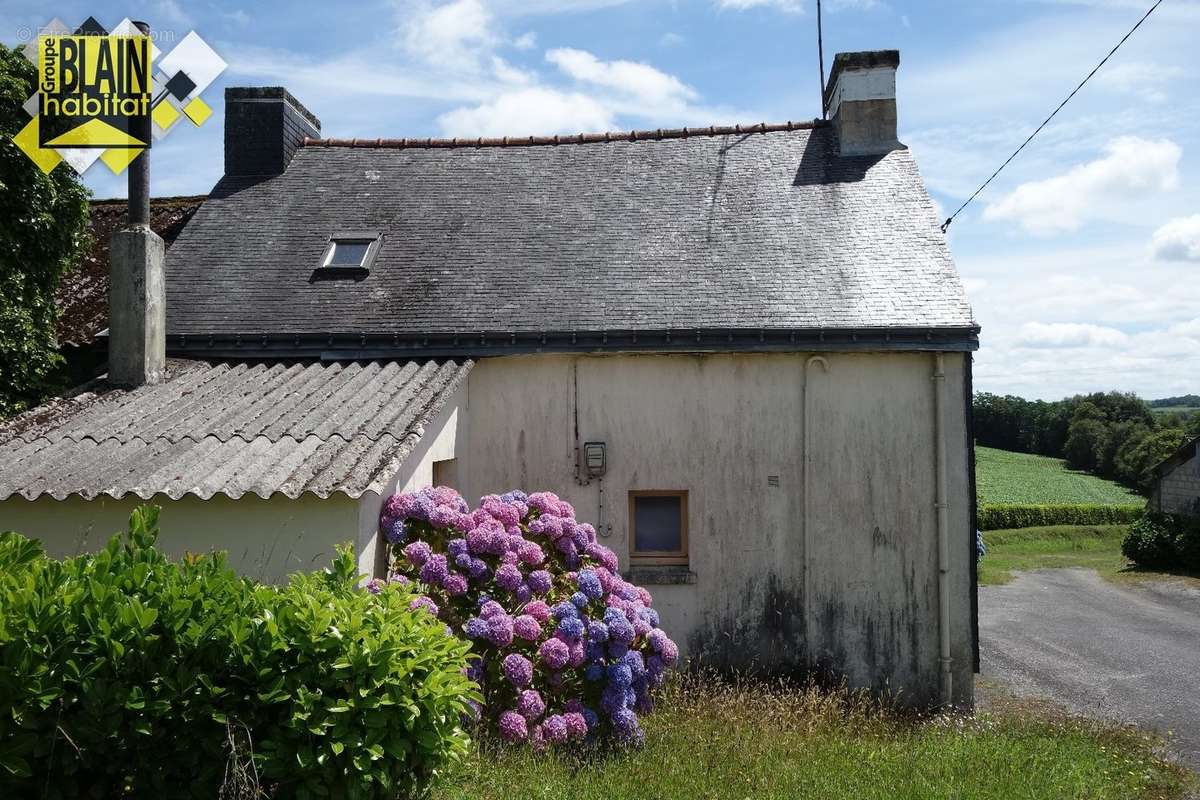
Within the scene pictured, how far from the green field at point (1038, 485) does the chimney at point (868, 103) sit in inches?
1085

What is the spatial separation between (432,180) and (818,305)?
228 inches

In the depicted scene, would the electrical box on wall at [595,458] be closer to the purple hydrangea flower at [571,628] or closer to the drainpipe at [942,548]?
the purple hydrangea flower at [571,628]

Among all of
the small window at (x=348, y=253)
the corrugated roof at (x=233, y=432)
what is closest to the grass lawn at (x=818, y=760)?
the corrugated roof at (x=233, y=432)

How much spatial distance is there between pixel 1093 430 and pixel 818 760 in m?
55.1

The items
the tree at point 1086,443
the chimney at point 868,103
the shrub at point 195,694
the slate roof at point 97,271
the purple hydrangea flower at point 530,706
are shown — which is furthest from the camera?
the tree at point 1086,443

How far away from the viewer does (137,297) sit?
29.6ft

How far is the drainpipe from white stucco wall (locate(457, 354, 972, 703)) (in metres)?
0.07

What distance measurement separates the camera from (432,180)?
12359 mm

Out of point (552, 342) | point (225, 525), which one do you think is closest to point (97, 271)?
point (552, 342)

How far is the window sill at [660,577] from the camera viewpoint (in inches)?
364

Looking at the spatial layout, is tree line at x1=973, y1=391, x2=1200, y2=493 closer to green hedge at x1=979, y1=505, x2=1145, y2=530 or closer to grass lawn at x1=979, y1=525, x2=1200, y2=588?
green hedge at x1=979, y1=505, x2=1145, y2=530

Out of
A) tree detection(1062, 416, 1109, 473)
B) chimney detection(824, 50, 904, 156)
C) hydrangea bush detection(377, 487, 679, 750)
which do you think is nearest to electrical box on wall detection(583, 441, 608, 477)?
hydrangea bush detection(377, 487, 679, 750)

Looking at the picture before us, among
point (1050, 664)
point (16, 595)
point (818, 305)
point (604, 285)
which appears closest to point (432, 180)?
point (604, 285)

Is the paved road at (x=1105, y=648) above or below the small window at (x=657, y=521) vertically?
below
